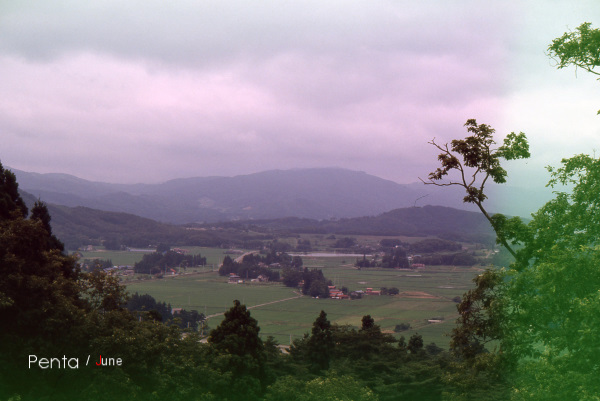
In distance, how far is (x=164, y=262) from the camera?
87.5 meters

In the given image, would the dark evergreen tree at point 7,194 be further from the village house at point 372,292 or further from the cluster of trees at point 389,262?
the cluster of trees at point 389,262

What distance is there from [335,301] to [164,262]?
3394cm

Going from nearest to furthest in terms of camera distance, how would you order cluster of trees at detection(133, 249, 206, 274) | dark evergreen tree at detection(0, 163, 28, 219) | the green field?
dark evergreen tree at detection(0, 163, 28, 219) → the green field → cluster of trees at detection(133, 249, 206, 274)

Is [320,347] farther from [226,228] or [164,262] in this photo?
[226,228]

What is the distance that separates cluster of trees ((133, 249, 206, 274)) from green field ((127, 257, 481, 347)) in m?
4.44

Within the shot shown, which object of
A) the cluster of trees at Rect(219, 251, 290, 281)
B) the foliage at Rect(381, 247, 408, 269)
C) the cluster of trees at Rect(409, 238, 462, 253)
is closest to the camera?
the cluster of trees at Rect(219, 251, 290, 281)

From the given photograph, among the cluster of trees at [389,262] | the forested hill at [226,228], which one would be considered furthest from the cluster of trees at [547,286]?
the cluster of trees at [389,262]

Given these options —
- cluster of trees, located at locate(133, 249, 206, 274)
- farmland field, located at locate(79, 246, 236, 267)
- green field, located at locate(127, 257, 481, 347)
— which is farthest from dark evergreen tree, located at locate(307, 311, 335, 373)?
cluster of trees, located at locate(133, 249, 206, 274)

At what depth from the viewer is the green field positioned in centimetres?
4994

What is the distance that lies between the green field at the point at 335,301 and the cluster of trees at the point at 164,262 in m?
4.44

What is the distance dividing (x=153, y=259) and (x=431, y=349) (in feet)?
209

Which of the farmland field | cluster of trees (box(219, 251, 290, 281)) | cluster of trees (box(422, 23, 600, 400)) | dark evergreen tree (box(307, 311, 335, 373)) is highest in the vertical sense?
cluster of trees (box(422, 23, 600, 400))

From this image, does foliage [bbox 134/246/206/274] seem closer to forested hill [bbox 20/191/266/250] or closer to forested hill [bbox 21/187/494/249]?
forested hill [bbox 21/187/494/249]

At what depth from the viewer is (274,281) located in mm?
85875
